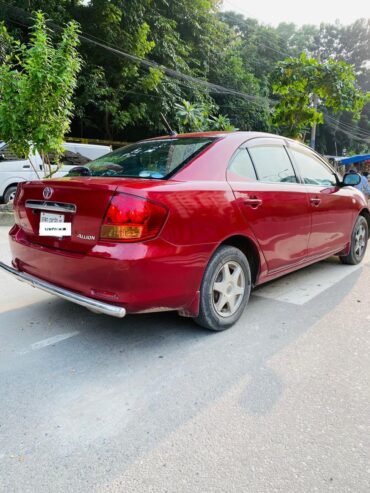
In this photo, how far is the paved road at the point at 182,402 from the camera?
171 cm

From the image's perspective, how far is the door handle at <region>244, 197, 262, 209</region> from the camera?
10.2 ft

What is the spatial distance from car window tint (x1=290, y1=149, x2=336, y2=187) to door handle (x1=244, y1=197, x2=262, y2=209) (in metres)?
1.00

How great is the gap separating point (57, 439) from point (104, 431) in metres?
0.22

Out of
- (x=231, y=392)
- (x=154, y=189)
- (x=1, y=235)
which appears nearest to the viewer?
(x=231, y=392)

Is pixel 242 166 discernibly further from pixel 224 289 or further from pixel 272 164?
pixel 224 289

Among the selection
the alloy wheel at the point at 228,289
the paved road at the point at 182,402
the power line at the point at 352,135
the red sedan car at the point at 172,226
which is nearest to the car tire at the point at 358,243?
the red sedan car at the point at 172,226

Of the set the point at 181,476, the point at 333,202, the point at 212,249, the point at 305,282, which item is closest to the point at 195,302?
the point at 212,249

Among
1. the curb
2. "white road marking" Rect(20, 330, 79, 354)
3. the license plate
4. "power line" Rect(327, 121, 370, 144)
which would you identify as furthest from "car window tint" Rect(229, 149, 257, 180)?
"power line" Rect(327, 121, 370, 144)

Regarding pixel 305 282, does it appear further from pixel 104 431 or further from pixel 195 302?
pixel 104 431

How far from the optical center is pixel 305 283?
4387mm

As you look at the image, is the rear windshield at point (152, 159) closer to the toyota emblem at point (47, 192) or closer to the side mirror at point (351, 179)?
the toyota emblem at point (47, 192)

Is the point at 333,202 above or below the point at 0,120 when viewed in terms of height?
below

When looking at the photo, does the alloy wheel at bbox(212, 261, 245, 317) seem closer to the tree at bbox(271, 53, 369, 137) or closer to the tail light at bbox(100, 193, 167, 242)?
the tail light at bbox(100, 193, 167, 242)

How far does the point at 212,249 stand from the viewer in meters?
2.82
